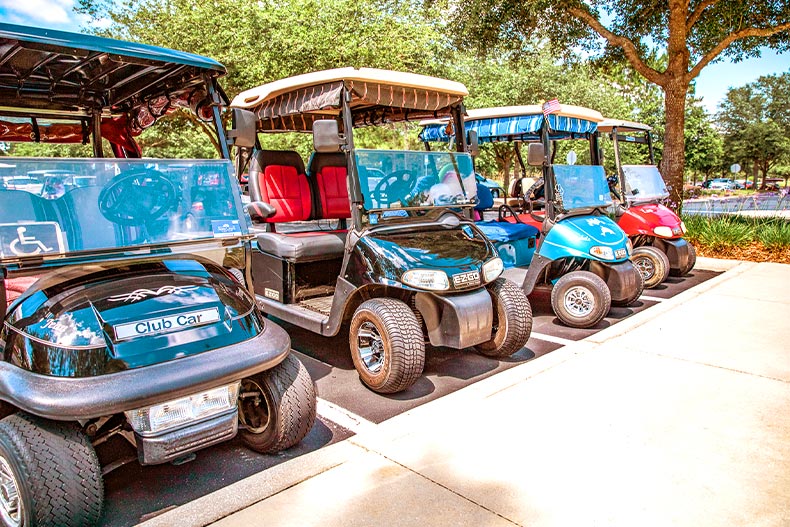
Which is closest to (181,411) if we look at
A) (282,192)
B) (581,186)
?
(282,192)

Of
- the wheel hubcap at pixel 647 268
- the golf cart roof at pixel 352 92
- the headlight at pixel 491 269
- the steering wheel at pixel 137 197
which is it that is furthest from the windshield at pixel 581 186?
the steering wheel at pixel 137 197

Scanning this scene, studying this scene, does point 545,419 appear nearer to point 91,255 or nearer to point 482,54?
point 91,255

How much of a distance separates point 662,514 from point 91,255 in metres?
3.16

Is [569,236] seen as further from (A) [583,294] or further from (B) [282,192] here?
(B) [282,192]

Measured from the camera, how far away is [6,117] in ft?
15.0

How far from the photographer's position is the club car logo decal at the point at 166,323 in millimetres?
2562

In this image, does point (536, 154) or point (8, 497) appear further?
point (536, 154)

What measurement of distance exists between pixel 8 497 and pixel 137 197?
1.62 m

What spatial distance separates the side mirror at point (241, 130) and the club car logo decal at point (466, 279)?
1751mm

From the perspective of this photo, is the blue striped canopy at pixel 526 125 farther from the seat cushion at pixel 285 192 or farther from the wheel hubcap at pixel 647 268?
the wheel hubcap at pixel 647 268

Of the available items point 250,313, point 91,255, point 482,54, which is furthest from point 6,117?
point 482,54

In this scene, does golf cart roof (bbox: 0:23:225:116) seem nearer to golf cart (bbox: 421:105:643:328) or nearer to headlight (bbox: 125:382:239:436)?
headlight (bbox: 125:382:239:436)

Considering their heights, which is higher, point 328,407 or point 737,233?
point 737,233

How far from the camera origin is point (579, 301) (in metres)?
5.84
